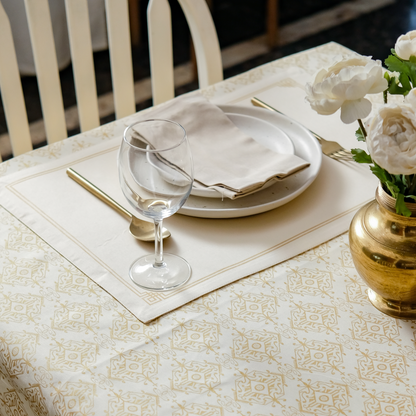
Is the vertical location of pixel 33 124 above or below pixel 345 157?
below

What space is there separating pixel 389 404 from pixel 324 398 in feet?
0.23

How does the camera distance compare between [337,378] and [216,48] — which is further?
[216,48]

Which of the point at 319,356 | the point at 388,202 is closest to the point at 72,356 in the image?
the point at 319,356

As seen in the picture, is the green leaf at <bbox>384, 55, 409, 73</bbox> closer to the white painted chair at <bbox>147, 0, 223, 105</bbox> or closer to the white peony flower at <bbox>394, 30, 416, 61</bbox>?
the white peony flower at <bbox>394, 30, 416, 61</bbox>

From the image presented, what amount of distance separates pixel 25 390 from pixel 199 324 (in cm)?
22

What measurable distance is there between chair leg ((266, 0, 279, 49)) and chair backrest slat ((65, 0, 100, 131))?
2.06m

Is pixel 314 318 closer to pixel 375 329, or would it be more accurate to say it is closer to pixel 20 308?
pixel 375 329

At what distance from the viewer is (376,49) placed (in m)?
3.18

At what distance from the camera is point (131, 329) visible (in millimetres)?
697

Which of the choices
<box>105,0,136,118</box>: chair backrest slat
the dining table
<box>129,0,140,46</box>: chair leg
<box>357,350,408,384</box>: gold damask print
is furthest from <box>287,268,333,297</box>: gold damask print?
<box>129,0,140,46</box>: chair leg

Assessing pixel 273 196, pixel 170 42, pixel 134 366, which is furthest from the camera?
pixel 170 42

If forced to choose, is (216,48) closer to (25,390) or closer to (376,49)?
(25,390)

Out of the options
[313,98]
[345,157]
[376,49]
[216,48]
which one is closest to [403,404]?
[313,98]

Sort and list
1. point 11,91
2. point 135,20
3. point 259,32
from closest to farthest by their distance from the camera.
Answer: point 11,91
point 135,20
point 259,32
